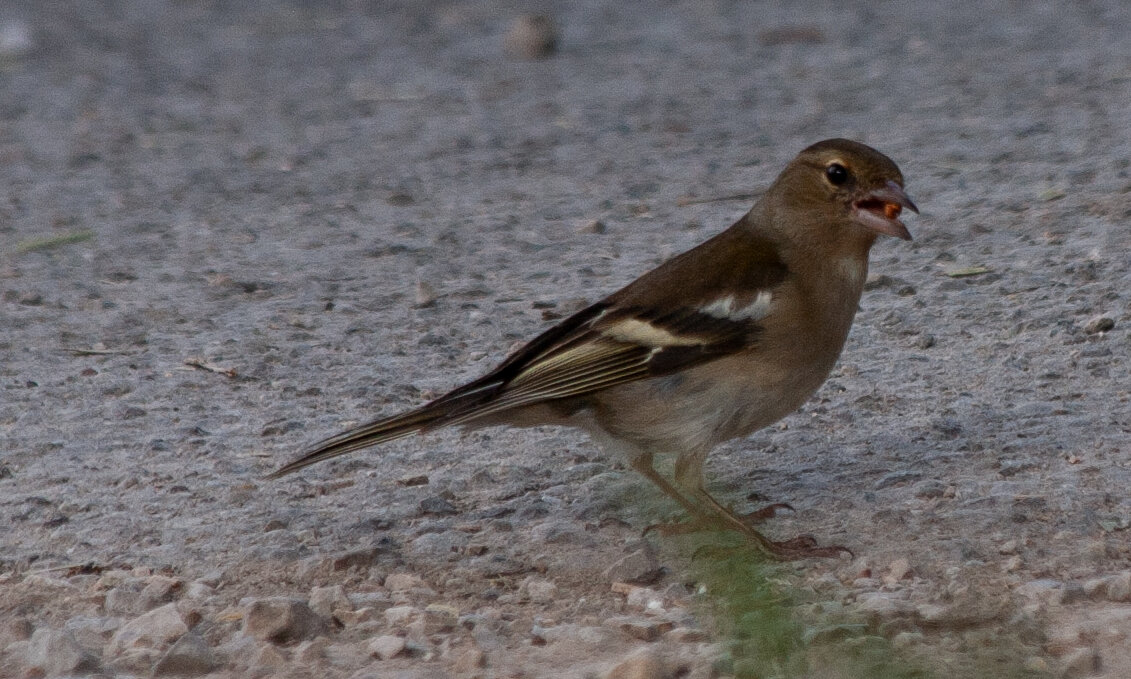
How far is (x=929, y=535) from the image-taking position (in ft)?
12.9

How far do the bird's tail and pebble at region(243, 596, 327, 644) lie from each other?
0.61m

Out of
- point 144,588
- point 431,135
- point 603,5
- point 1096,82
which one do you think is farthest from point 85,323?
point 603,5

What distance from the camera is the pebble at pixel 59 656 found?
3.36 metres

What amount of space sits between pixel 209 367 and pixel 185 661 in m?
2.27

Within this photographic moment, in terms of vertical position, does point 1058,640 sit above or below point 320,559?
above

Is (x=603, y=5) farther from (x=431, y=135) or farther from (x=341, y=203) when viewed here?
(x=341, y=203)

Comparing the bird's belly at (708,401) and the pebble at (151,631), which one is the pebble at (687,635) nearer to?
the bird's belly at (708,401)

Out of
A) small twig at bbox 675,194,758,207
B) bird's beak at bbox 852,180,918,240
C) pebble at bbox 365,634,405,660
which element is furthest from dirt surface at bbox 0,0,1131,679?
bird's beak at bbox 852,180,918,240

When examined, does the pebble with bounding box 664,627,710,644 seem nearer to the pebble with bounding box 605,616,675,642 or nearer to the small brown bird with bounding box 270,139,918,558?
the pebble with bounding box 605,616,675,642

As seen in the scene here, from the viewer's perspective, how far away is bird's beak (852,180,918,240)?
448 centimetres

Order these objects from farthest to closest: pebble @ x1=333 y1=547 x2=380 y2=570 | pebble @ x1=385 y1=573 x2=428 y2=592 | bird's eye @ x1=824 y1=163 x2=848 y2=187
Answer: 1. bird's eye @ x1=824 y1=163 x2=848 y2=187
2. pebble @ x1=333 y1=547 x2=380 y2=570
3. pebble @ x1=385 y1=573 x2=428 y2=592

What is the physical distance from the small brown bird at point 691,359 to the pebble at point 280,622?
0.61 metres

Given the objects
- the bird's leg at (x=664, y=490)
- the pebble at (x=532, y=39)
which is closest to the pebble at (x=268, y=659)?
the bird's leg at (x=664, y=490)

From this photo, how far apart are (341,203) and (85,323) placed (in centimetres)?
191
